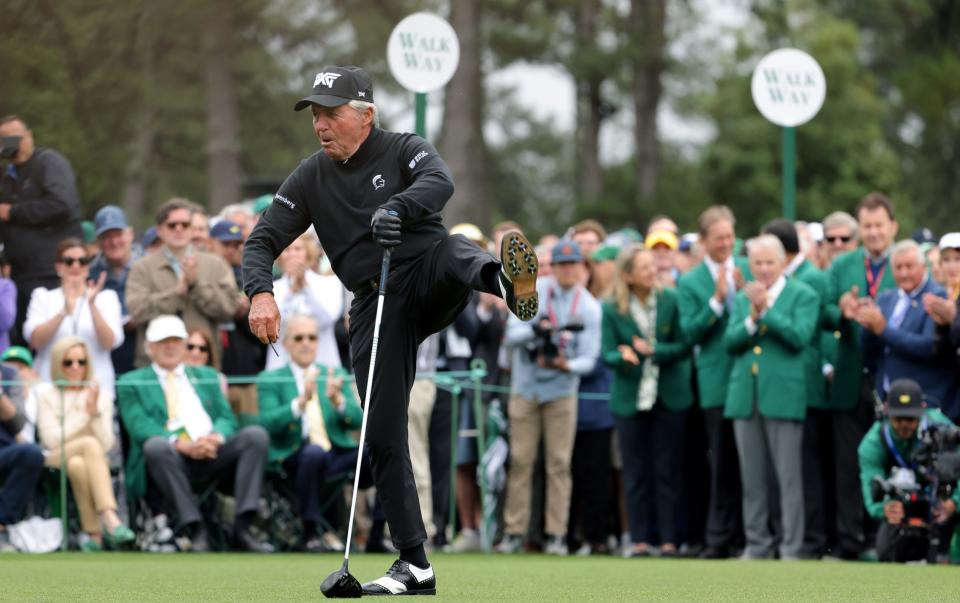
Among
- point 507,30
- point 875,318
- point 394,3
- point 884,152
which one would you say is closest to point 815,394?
point 875,318

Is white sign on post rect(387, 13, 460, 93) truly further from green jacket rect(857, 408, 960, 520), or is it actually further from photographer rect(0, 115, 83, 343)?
green jacket rect(857, 408, 960, 520)

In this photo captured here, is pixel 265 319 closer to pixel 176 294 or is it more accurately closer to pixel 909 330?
pixel 176 294

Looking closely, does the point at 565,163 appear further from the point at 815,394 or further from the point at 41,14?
the point at 815,394

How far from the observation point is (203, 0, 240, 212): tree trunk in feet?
102

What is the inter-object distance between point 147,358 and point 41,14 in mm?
5861

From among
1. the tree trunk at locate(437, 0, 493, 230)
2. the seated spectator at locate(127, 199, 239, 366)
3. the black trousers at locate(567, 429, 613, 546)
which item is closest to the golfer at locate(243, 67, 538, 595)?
the seated spectator at locate(127, 199, 239, 366)

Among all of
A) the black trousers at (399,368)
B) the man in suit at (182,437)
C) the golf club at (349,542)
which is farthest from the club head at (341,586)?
the man in suit at (182,437)

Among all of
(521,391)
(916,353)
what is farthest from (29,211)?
(916,353)

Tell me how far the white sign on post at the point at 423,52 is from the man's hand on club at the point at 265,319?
6.25 metres

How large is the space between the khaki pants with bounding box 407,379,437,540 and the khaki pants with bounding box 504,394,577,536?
652 mm

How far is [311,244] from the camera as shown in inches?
586

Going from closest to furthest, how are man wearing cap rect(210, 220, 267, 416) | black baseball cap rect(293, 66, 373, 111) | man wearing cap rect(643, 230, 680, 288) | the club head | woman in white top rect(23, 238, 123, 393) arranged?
the club head
black baseball cap rect(293, 66, 373, 111)
woman in white top rect(23, 238, 123, 393)
man wearing cap rect(210, 220, 267, 416)
man wearing cap rect(643, 230, 680, 288)

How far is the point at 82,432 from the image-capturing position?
13.8 metres

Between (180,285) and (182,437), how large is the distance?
118 centimetres
